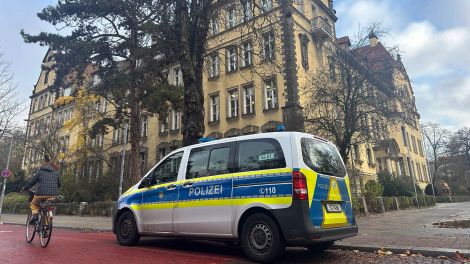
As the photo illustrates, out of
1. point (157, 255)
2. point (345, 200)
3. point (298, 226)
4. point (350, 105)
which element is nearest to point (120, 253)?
point (157, 255)

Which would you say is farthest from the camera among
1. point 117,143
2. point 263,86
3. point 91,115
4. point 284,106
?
point 117,143

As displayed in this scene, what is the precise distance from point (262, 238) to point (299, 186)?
43.1 inches

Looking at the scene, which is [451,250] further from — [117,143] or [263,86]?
[117,143]

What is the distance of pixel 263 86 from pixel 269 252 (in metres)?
22.0

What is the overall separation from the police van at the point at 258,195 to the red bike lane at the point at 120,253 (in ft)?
1.37

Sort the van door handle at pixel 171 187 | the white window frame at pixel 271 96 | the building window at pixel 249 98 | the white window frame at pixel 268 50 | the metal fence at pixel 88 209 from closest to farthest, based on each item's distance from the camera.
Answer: the van door handle at pixel 171 187
the white window frame at pixel 268 50
the metal fence at pixel 88 209
the white window frame at pixel 271 96
the building window at pixel 249 98

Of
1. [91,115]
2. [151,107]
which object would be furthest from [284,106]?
[91,115]

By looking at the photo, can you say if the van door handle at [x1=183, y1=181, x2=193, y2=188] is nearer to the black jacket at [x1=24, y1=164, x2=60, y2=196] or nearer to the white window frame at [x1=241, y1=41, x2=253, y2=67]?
the black jacket at [x1=24, y1=164, x2=60, y2=196]

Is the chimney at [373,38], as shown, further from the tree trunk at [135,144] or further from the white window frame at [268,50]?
the tree trunk at [135,144]

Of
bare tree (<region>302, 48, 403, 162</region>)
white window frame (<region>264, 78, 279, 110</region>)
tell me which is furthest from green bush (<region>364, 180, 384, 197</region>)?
white window frame (<region>264, 78, 279, 110</region>)

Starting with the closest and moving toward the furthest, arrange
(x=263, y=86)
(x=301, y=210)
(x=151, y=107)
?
(x=301, y=210) → (x=151, y=107) → (x=263, y=86)

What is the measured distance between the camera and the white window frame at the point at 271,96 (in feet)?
85.7

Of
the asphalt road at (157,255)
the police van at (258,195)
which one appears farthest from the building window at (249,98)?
the police van at (258,195)

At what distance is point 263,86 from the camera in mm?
27016
